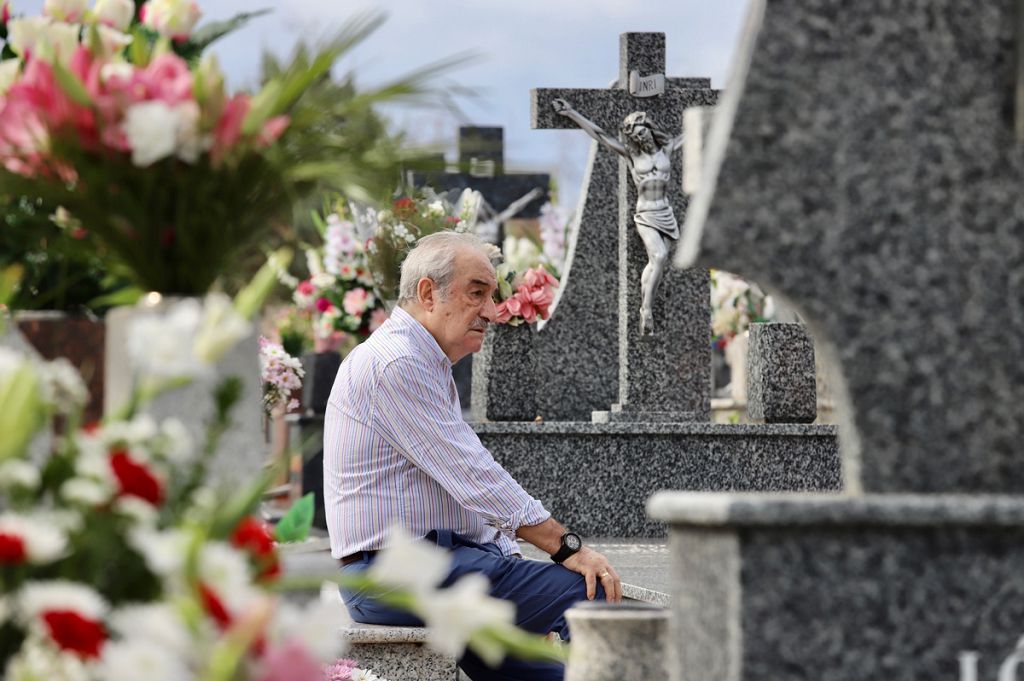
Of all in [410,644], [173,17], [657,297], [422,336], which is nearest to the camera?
[173,17]

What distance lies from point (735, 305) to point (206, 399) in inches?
394

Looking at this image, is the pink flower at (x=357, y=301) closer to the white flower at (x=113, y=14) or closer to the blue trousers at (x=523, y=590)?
the blue trousers at (x=523, y=590)

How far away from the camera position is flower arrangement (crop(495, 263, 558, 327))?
8.07 metres

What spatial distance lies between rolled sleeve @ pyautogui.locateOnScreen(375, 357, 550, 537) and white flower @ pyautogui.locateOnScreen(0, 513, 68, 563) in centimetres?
228

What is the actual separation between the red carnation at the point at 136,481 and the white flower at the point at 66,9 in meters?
1.12

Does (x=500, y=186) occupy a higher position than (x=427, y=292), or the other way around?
(x=500, y=186)

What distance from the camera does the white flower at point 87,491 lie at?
2.10 meters

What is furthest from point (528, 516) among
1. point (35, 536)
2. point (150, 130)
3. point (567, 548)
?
point (35, 536)

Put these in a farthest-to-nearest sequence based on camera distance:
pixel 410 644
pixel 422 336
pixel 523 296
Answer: pixel 523 296, pixel 410 644, pixel 422 336

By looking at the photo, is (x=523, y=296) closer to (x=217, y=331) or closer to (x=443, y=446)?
(x=443, y=446)

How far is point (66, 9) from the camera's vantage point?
116 inches

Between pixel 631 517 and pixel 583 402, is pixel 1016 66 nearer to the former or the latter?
pixel 631 517

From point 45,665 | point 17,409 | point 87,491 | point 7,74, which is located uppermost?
point 7,74

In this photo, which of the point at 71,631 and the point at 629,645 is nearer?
the point at 71,631
